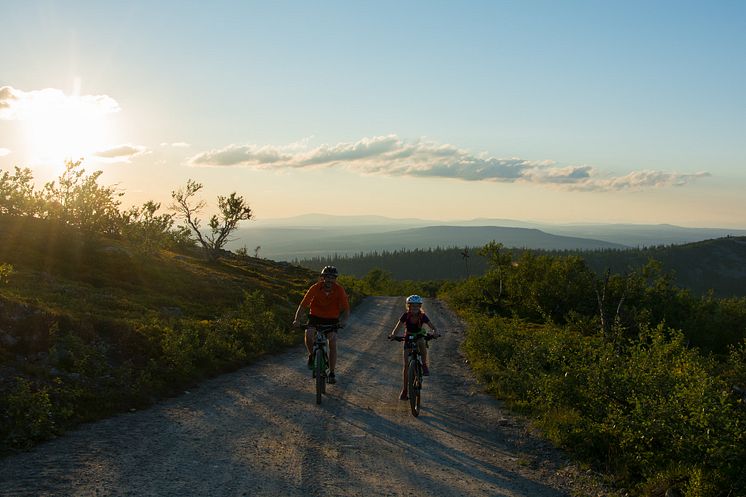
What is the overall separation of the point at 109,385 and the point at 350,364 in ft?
26.8

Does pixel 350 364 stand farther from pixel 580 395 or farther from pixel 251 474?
pixel 251 474

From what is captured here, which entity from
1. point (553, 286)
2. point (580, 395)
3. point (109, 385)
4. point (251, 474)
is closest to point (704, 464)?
point (580, 395)

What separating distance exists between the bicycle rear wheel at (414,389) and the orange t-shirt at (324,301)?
2190 mm

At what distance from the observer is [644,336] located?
11641 millimetres

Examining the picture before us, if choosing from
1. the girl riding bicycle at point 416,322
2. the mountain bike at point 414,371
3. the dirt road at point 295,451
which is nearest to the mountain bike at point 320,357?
the dirt road at point 295,451

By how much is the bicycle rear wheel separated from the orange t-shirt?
2.19 metres

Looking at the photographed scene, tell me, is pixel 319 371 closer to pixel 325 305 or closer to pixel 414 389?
pixel 325 305

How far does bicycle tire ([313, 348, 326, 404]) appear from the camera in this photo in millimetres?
11999

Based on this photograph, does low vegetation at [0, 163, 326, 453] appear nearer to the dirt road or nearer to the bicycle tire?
the dirt road

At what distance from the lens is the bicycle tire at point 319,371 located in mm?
11999

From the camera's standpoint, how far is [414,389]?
11391 mm

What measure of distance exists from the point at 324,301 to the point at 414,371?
275 cm

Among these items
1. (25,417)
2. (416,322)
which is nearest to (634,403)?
(416,322)

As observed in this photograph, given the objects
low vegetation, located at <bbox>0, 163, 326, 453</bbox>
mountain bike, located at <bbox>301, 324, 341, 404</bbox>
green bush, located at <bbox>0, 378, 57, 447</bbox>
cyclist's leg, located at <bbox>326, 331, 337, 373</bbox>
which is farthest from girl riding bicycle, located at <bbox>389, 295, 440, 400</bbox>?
green bush, located at <bbox>0, 378, 57, 447</bbox>
